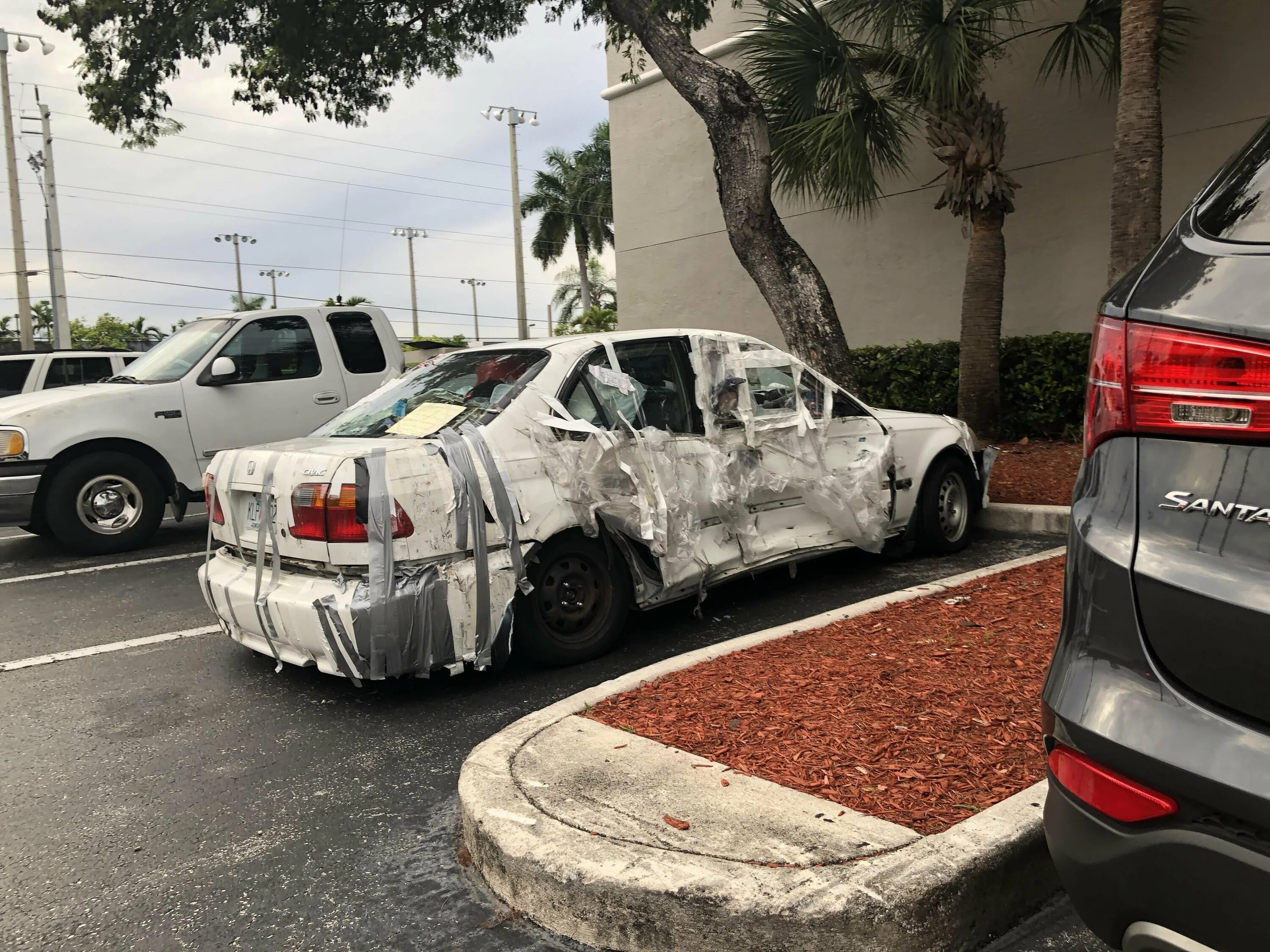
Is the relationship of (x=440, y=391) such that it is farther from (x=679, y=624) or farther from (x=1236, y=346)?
(x=1236, y=346)

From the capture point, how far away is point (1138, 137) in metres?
8.38

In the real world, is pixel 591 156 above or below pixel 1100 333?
above

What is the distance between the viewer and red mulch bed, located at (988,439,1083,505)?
27.5ft

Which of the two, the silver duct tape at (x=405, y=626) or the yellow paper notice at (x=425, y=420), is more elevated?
the yellow paper notice at (x=425, y=420)

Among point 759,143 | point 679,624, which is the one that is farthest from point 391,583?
point 759,143

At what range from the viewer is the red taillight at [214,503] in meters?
5.09

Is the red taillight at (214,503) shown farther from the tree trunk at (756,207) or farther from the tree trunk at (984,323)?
the tree trunk at (984,323)

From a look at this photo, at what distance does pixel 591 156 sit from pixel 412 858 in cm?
4304

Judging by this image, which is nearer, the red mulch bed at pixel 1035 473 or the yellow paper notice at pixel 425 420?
the yellow paper notice at pixel 425 420

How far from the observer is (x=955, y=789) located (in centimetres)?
A: 303

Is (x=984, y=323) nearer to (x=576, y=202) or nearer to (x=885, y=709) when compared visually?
(x=885, y=709)

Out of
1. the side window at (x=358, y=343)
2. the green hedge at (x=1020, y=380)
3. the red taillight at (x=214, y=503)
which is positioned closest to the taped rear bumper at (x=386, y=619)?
the red taillight at (x=214, y=503)

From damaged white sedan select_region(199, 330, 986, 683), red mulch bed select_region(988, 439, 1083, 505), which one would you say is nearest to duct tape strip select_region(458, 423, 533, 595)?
damaged white sedan select_region(199, 330, 986, 683)

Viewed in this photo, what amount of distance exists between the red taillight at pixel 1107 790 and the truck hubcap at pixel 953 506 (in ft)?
17.0
